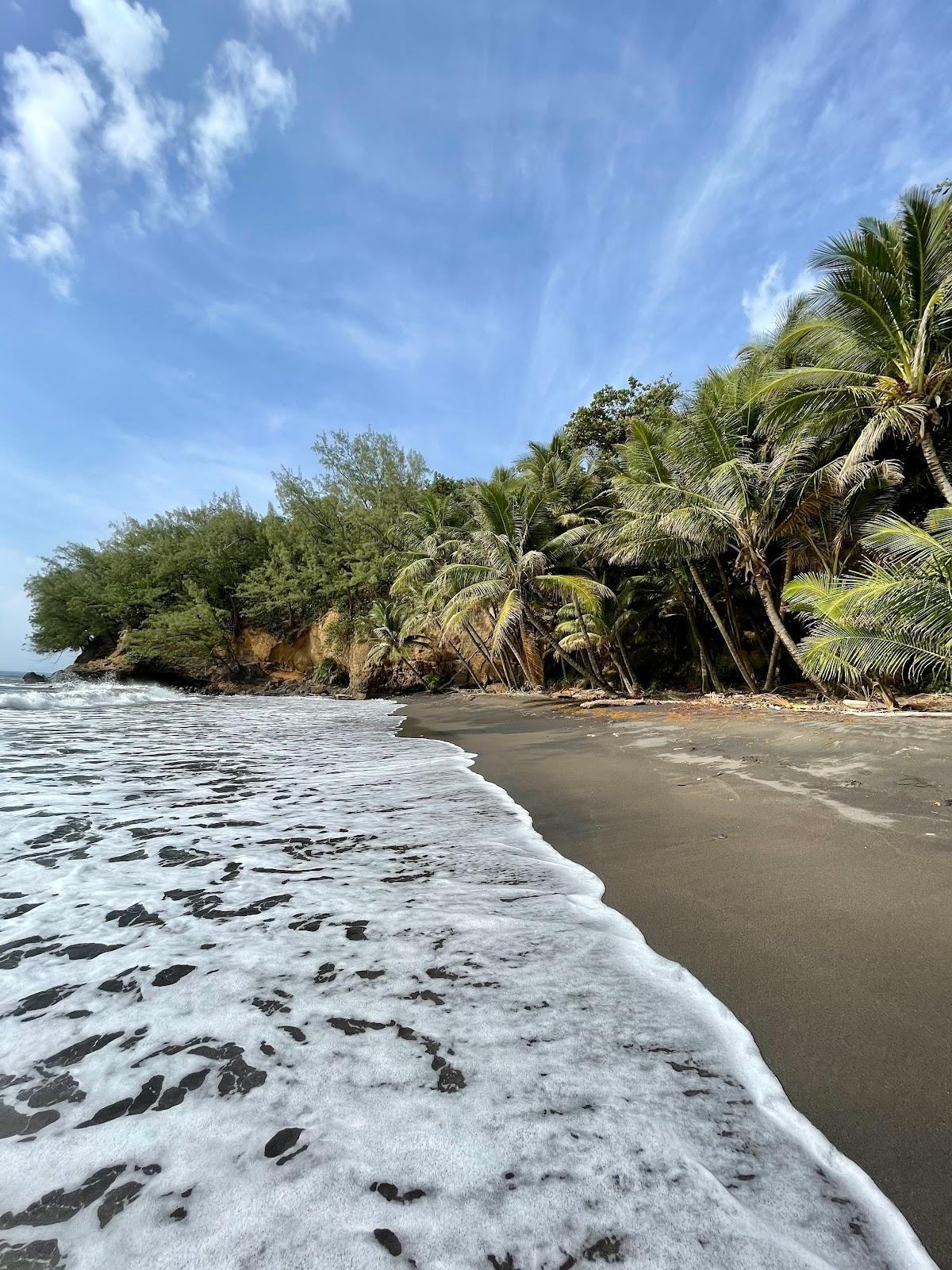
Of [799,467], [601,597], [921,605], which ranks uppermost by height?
[799,467]

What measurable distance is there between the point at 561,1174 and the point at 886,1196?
63 centimetres

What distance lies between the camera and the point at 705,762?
459cm

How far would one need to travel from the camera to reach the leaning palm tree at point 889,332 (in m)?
7.25

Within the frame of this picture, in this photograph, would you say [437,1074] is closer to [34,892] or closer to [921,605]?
[34,892]

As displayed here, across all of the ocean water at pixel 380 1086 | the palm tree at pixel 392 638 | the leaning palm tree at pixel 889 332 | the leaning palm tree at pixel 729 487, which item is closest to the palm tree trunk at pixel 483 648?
the palm tree at pixel 392 638

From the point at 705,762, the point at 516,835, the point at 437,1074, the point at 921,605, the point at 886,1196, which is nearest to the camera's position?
the point at 886,1196

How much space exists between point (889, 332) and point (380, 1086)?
35.6 ft

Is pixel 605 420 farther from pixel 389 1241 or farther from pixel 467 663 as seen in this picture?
pixel 389 1241

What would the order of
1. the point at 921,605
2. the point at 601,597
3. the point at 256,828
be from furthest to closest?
the point at 601,597, the point at 921,605, the point at 256,828

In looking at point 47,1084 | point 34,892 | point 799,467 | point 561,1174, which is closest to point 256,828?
point 34,892

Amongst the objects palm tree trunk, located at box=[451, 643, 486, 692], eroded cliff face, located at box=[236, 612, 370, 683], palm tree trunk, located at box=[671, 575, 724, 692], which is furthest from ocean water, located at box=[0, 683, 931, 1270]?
eroded cliff face, located at box=[236, 612, 370, 683]

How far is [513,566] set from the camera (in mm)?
13742

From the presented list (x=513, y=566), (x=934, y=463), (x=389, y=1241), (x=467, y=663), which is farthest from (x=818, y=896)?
(x=467, y=663)

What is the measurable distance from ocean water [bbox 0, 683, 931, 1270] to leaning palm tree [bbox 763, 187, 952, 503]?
856 cm
